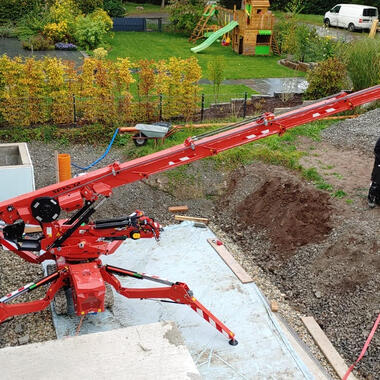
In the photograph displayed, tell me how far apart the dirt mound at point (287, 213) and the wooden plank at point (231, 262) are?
42.6 inches

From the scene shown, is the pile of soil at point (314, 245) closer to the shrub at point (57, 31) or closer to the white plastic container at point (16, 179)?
the white plastic container at point (16, 179)

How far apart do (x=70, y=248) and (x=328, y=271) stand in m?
4.37

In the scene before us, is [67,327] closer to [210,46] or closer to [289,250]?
[289,250]

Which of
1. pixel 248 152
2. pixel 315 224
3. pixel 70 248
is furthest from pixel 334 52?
pixel 70 248

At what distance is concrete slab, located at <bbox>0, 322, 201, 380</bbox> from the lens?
5012 millimetres

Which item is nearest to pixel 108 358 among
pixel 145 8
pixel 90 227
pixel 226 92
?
pixel 90 227

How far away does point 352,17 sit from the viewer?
100.0 ft

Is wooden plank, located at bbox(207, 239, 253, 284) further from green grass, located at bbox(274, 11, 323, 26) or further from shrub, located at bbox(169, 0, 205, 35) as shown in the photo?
green grass, located at bbox(274, 11, 323, 26)

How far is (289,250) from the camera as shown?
9.66 m

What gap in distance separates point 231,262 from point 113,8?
26114mm

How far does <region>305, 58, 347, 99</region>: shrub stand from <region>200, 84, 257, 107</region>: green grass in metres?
2.51

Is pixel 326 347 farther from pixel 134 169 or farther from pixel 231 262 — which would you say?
pixel 134 169

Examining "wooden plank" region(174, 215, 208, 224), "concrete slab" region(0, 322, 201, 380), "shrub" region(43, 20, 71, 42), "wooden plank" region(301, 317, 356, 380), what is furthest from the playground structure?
"concrete slab" region(0, 322, 201, 380)

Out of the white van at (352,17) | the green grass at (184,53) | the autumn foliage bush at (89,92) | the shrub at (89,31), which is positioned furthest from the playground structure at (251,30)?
the autumn foliage bush at (89,92)
